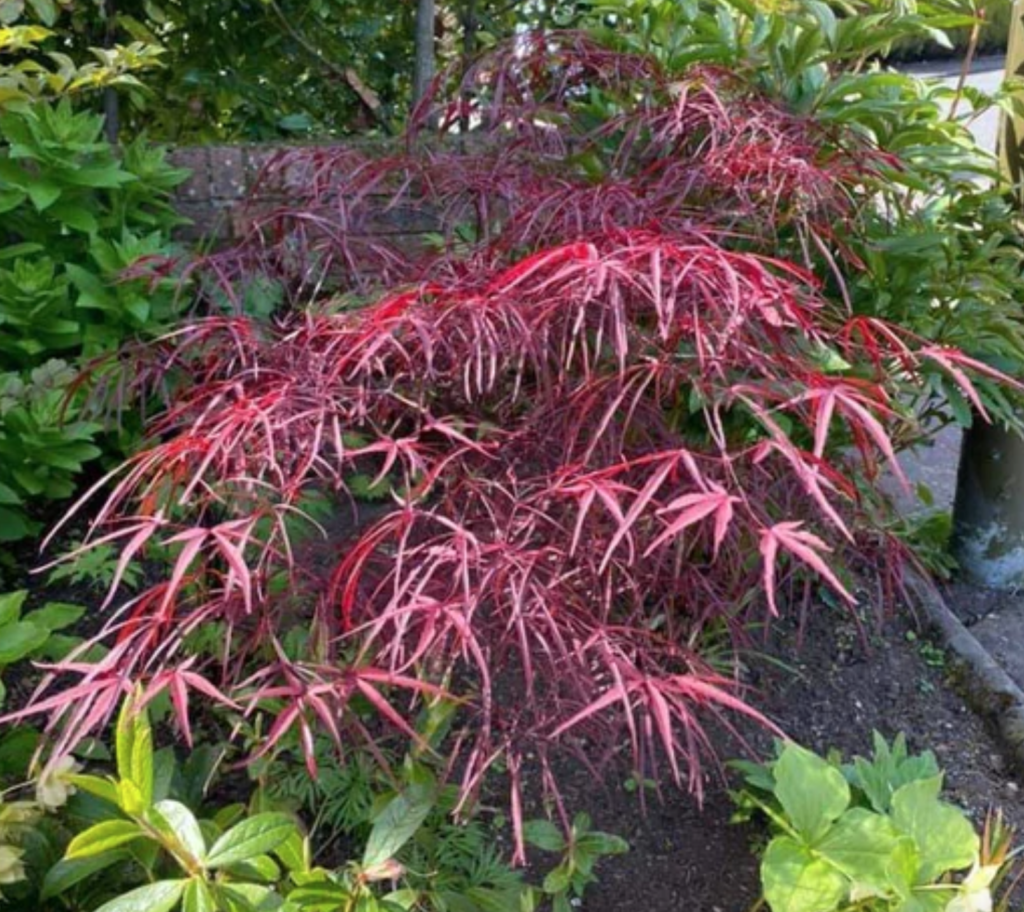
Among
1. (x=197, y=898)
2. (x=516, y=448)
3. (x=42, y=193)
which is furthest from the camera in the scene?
(x=42, y=193)

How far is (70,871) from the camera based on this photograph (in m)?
1.35

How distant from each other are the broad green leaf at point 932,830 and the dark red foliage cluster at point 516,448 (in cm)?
28

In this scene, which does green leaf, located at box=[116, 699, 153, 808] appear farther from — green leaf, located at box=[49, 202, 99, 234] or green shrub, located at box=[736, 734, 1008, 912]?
green leaf, located at box=[49, 202, 99, 234]

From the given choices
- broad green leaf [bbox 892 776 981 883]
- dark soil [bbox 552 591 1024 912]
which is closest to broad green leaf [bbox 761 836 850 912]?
broad green leaf [bbox 892 776 981 883]

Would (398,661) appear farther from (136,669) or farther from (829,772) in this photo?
(829,772)

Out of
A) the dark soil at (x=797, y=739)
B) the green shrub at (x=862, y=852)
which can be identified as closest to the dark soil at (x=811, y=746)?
the dark soil at (x=797, y=739)

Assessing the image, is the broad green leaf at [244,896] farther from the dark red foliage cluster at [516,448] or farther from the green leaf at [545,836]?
the green leaf at [545,836]

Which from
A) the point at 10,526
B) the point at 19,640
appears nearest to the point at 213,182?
the point at 10,526

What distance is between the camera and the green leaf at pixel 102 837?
117 centimetres

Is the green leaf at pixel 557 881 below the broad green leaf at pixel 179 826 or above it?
below

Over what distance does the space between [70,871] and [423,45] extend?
2.40m

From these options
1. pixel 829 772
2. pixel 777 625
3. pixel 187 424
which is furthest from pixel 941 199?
pixel 187 424

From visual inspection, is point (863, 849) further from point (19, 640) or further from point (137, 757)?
point (19, 640)

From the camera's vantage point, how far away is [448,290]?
1333 millimetres
